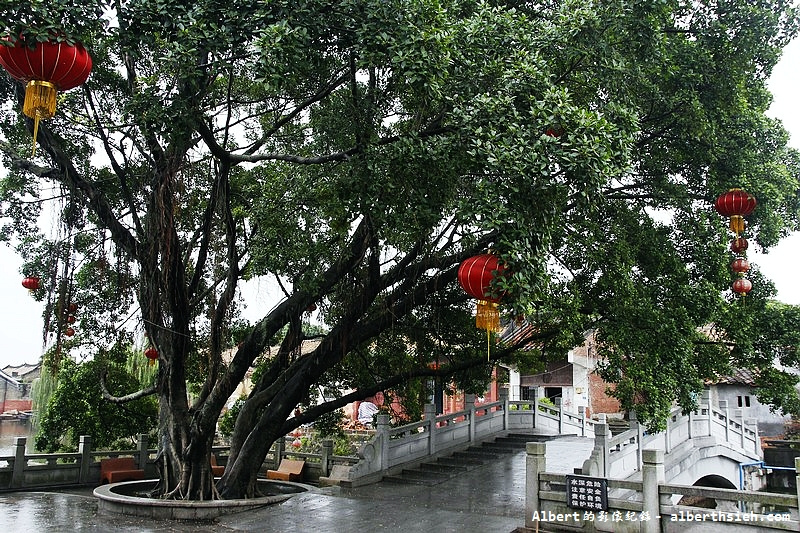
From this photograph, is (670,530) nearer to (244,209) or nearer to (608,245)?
(608,245)

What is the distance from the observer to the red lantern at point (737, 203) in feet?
23.9

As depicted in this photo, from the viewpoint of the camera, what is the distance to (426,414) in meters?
13.4

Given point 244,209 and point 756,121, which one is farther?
point 244,209

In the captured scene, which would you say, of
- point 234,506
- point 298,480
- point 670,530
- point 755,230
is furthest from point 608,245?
point 298,480

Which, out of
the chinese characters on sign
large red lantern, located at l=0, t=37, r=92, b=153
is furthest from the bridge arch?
large red lantern, located at l=0, t=37, r=92, b=153

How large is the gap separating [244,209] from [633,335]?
20.4 feet

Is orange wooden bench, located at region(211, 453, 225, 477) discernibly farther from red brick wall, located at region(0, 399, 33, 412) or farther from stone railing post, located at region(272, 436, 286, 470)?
red brick wall, located at region(0, 399, 33, 412)

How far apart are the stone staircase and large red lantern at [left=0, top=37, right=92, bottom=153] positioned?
30.2 feet

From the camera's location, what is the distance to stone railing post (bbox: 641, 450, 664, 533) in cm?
685

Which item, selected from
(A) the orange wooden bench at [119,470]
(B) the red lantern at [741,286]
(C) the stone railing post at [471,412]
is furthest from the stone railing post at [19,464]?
(B) the red lantern at [741,286]

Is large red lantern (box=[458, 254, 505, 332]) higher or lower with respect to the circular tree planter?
higher

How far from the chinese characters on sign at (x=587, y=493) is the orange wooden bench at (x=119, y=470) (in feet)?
32.2

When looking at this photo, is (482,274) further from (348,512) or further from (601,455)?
(601,455)

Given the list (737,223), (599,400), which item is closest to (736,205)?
(737,223)
